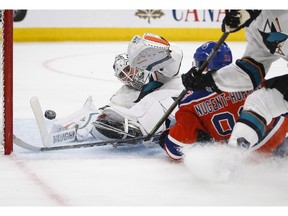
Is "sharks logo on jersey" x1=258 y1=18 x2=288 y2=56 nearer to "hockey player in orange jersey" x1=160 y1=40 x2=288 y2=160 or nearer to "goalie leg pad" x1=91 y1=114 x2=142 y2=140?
"hockey player in orange jersey" x1=160 y1=40 x2=288 y2=160

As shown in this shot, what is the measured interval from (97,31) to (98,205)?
4.91 meters

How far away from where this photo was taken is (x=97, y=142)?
110 inches

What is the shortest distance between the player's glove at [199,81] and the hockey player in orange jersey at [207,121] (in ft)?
0.45

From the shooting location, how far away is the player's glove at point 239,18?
2.25m

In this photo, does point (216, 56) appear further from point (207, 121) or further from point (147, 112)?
point (147, 112)

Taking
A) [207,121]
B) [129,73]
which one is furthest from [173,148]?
[129,73]

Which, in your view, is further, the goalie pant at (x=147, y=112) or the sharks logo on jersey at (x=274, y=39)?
the goalie pant at (x=147, y=112)

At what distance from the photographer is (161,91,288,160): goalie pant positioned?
2.61 meters

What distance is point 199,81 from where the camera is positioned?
2494 mm

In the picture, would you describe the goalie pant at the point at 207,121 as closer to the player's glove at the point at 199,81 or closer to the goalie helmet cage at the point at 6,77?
the player's glove at the point at 199,81

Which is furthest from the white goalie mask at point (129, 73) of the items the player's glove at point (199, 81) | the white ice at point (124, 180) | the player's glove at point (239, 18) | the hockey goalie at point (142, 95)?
the player's glove at point (239, 18)

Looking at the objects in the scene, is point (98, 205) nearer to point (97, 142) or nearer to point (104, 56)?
point (97, 142)

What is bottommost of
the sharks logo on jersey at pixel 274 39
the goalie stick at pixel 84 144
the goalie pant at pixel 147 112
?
the goalie stick at pixel 84 144
